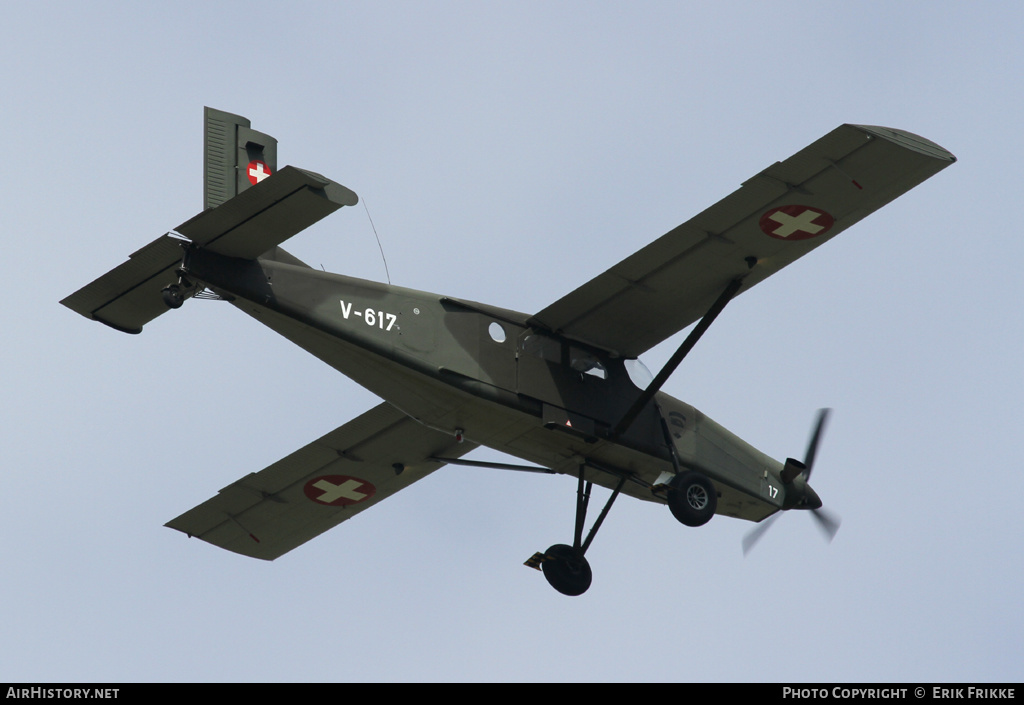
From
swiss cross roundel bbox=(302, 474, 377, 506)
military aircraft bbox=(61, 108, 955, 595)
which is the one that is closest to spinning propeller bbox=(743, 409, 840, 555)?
military aircraft bbox=(61, 108, 955, 595)

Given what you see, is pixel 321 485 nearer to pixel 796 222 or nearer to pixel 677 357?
pixel 677 357

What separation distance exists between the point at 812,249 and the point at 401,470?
6.28 m

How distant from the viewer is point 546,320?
20.1 meters

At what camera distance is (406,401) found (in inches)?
764

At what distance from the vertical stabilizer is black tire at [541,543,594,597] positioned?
594 centimetres

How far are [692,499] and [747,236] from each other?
325 centimetres

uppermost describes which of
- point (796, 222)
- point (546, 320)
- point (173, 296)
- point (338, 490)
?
point (796, 222)

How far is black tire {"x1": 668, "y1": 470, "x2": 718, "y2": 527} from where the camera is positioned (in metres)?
20.3

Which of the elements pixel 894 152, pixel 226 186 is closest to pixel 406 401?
pixel 226 186

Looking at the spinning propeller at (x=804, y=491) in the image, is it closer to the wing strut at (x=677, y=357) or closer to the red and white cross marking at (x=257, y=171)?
the wing strut at (x=677, y=357)

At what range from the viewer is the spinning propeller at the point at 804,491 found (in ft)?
72.9

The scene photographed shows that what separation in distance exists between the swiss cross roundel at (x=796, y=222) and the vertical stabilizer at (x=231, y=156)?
227 inches

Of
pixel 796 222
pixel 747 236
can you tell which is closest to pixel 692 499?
pixel 747 236

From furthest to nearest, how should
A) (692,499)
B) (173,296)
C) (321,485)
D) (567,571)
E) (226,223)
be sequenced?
(321,485) < (567,571) < (692,499) < (226,223) < (173,296)
